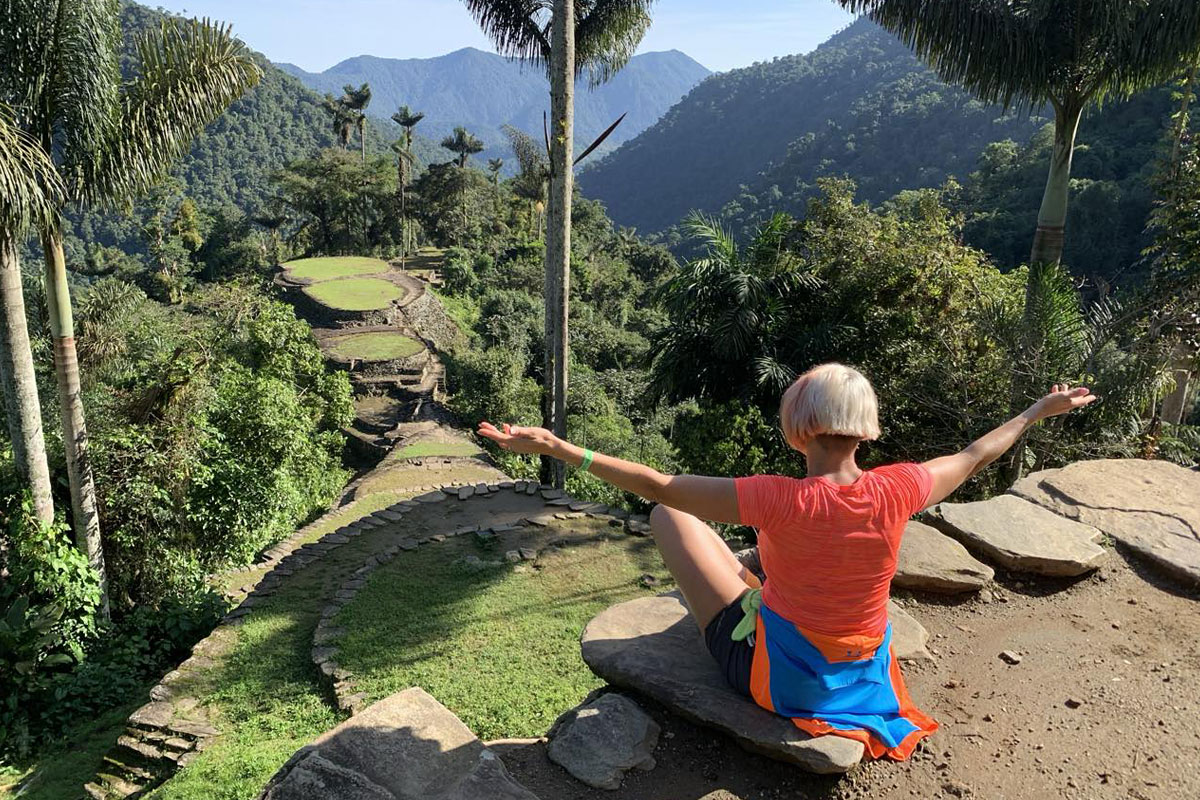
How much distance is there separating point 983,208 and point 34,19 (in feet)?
128

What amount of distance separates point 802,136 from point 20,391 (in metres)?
110

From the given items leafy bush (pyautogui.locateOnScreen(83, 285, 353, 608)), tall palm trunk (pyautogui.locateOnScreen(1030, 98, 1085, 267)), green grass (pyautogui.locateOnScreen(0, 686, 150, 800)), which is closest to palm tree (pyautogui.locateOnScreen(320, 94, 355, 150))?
leafy bush (pyautogui.locateOnScreen(83, 285, 353, 608))

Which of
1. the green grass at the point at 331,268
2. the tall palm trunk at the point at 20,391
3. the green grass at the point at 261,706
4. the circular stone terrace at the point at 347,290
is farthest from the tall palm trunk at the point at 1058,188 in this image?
the green grass at the point at 331,268

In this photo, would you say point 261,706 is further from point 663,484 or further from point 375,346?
point 375,346

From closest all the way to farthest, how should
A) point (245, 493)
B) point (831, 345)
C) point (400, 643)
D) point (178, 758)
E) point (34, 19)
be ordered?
point (178, 758) → point (400, 643) → point (34, 19) → point (831, 345) → point (245, 493)

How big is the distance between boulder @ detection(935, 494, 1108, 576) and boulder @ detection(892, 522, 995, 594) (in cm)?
19

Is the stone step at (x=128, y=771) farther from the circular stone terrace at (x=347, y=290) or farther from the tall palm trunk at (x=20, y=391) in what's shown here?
the circular stone terrace at (x=347, y=290)

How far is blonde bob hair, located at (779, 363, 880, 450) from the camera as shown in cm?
235

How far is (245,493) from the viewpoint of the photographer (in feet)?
32.7

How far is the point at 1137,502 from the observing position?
16.3 ft

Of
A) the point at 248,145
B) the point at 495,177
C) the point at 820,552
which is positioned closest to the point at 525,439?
the point at 820,552

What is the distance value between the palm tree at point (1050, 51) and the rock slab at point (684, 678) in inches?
251

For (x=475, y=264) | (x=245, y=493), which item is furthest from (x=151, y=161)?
(x=475, y=264)

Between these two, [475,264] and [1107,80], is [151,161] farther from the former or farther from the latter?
[475,264]
